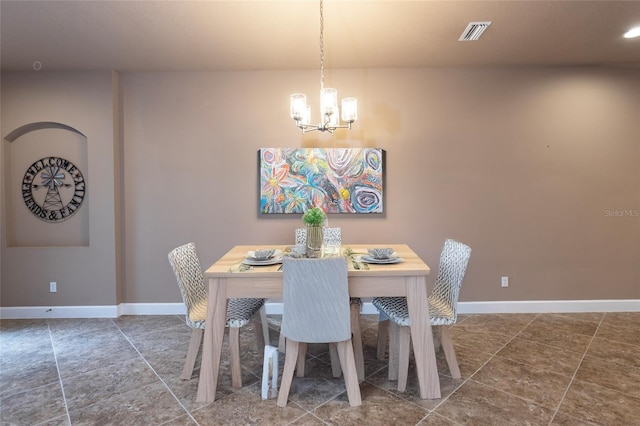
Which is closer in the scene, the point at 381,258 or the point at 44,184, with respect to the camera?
the point at 381,258

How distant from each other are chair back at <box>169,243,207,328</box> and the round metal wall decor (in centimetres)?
198

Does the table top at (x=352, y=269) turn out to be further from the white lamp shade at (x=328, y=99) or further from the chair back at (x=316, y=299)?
the white lamp shade at (x=328, y=99)

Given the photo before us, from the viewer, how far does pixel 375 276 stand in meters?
2.16

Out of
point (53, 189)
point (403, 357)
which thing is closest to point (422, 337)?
point (403, 357)

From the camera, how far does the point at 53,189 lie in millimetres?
3678

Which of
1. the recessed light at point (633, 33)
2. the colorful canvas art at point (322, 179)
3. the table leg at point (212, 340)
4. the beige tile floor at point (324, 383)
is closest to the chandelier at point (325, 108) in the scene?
the colorful canvas art at point (322, 179)

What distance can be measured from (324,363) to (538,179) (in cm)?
290

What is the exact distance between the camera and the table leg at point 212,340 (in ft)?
6.95

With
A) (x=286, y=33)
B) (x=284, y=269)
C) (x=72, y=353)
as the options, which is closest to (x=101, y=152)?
(x=72, y=353)

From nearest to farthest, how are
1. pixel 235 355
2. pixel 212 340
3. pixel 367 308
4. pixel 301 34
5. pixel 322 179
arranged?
pixel 212 340 → pixel 235 355 → pixel 301 34 → pixel 322 179 → pixel 367 308

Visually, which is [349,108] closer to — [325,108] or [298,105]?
[325,108]

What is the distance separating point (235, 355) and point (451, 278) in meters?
1.56

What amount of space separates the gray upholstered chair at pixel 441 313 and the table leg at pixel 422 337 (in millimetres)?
70

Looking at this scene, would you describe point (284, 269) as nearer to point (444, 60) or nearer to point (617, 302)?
point (444, 60)
